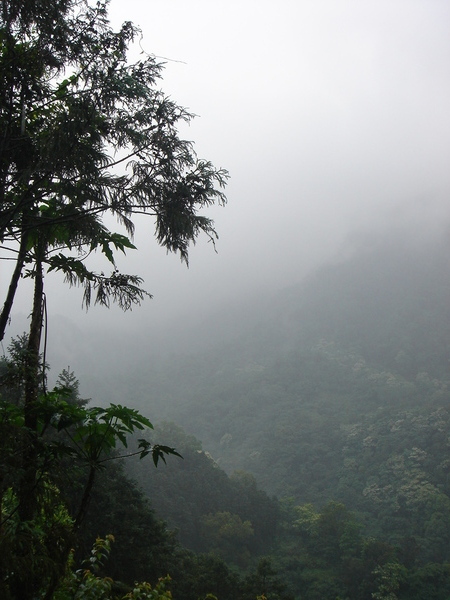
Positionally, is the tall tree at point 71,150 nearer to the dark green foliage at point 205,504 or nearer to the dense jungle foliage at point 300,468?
the dense jungle foliage at point 300,468

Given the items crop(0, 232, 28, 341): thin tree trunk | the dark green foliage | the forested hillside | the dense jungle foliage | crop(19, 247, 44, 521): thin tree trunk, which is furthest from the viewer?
the forested hillside

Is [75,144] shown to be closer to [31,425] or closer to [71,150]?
[71,150]

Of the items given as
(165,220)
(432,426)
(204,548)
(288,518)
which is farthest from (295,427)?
(165,220)

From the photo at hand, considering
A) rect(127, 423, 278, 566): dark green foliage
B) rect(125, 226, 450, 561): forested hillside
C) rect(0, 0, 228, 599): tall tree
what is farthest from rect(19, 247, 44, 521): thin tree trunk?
rect(125, 226, 450, 561): forested hillside

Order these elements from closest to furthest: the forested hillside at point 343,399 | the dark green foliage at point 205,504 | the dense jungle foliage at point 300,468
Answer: the dense jungle foliage at point 300,468 < the dark green foliage at point 205,504 < the forested hillside at point 343,399

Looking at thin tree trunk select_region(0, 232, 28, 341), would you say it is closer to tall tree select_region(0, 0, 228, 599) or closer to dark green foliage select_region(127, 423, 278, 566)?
tall tree select_region(0, 0, 228, 599)

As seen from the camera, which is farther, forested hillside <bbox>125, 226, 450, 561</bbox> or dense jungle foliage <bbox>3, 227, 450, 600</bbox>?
forested hillside <bbox>125, 226, 450, 561</bbox>

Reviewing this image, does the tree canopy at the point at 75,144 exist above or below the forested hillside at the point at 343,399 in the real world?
below

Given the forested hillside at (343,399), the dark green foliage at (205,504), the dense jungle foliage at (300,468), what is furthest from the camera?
the forested hillside at (343,399)

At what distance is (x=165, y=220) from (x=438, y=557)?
60.3m

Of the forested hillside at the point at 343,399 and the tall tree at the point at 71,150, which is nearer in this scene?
the tall tree at the point at 71,150

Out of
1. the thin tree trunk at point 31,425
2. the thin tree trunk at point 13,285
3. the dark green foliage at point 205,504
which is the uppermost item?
the thin tree trunk at point 13,285

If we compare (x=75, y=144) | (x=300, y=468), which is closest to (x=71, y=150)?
(x=75, y=144)

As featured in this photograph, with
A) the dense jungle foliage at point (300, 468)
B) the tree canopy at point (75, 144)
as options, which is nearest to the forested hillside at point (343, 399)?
the dense jungle foliage at point (300, 468)
